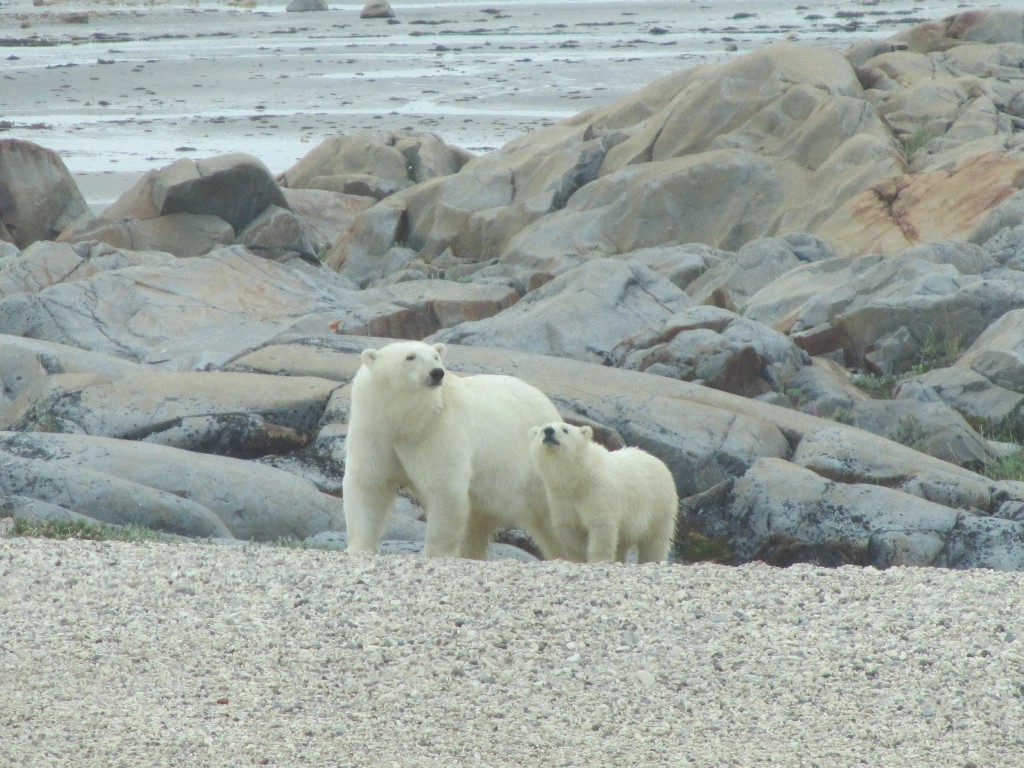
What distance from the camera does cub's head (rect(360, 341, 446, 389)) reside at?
279 inches

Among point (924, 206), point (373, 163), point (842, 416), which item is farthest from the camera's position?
point (373, 163)

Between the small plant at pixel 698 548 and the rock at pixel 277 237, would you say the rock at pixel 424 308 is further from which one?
the small plant at pixel 698 548

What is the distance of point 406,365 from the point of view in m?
7.12

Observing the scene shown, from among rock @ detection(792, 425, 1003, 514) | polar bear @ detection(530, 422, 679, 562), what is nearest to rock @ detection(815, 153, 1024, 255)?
rock @ detection(792, 425, 1003, 514)

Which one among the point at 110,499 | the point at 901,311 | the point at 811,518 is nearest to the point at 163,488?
the point at 110,499

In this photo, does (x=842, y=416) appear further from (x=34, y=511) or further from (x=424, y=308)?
(x=34, y=511)

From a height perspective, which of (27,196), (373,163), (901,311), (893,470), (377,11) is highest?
(893,470)

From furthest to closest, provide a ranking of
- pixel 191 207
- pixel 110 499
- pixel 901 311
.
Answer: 1. pixel 191 207
2. pixel 901 311
3. pixel 110 499

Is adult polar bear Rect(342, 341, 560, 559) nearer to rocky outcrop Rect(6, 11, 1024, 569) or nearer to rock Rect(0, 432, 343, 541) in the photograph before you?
rocky outcrop Rect(6, 11, 1024, 569)

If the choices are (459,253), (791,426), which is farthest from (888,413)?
(459,253)

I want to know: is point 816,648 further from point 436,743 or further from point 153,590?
point 153,590

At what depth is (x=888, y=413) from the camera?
11.6 m

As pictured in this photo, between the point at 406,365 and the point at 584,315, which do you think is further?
the point at 584,315

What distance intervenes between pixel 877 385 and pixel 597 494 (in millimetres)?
6053
